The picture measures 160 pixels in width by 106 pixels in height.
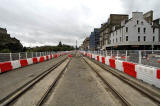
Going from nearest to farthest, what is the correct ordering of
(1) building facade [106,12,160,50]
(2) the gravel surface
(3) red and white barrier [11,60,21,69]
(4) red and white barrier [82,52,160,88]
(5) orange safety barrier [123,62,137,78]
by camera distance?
(2) the gravel surface
(4) red and white barrier [82,52,160,88]
(5) orange safety barrier [123,62,137,78]
(3) red and white barrier [11,60,21,69]
(1) building facade [106,12,160,50]

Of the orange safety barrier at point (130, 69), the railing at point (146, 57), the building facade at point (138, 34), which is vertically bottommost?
the orange safety barrier at point (130, 69)

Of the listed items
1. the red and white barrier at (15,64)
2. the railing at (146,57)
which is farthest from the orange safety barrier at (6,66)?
the railing at (146,57)

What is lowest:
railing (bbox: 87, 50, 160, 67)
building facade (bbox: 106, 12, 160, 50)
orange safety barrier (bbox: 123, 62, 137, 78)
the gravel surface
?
the gravel surface

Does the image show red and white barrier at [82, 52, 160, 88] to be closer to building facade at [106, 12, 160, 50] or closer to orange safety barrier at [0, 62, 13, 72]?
orange safety barrier at [0, 62, 13, 72]

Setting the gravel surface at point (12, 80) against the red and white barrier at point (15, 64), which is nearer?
the gravel surface at point (12, 80)

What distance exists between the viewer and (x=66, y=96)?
12.1 ft

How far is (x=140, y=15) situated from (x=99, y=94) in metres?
40.9

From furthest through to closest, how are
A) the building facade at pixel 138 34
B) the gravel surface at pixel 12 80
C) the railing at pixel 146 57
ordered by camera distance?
1. the building facade at pixel 138 34
2. the railing at pixel 146 57
3. the gravel surface at pixel 12 80

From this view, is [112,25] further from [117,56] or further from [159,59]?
[159,59]

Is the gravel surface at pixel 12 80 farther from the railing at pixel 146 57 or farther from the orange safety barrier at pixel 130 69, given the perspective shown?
the railing at pixel 146 57

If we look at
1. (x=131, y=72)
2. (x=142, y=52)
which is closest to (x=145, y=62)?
(x=142, y=52)

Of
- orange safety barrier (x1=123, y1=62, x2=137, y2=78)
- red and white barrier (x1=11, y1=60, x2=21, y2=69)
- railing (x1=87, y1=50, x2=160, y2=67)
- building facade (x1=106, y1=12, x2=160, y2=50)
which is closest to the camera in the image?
railing (x1=87, y1=50, x2=160, y2=67)

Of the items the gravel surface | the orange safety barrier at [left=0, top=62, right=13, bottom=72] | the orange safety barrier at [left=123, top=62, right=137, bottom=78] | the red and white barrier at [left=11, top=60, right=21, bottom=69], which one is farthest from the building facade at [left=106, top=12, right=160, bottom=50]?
the orange safety barrier at [left=0, top=62, right=13, bottom=72]

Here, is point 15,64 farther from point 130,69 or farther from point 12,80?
point 130,69
